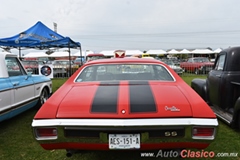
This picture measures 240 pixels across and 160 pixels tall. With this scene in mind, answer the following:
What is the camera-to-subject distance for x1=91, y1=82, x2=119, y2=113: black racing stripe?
2285mm

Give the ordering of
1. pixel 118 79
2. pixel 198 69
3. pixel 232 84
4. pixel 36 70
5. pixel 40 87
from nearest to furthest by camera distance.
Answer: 1. pixel 118 79
2. pixel 232 84
3. pixel 40 87
4. pixel 36 70
5. pixel 198 69

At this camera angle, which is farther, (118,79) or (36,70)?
(36,70)

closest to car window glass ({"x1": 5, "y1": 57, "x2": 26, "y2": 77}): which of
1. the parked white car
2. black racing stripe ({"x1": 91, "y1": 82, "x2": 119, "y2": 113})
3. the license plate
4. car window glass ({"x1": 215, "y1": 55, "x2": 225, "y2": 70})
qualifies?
the parked white car

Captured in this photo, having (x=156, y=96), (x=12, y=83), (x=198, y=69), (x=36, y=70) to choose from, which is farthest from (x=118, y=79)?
(x=198, y=69)

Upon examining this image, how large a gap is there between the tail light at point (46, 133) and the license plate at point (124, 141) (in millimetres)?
595

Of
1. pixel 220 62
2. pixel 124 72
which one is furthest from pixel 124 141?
pixel 220 62

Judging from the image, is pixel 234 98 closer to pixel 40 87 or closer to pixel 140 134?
pixel 140 134

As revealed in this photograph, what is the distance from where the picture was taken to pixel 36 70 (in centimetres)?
1594

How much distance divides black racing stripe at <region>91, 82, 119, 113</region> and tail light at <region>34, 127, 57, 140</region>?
0.47 metres

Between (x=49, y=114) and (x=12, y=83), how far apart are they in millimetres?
2545

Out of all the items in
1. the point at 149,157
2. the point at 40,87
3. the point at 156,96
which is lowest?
the point at 149,157

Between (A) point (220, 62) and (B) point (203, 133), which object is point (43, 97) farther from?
(B) point (203, 133)

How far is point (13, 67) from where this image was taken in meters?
5.00

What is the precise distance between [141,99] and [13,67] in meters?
3.79
